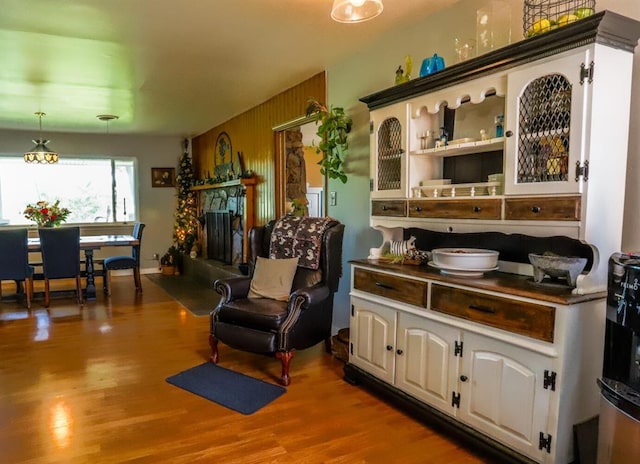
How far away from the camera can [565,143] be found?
190 cm

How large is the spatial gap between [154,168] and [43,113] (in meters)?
2.31

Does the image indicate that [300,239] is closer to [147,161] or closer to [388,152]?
[388,152]

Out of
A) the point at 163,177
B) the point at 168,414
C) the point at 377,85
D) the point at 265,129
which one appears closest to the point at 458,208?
the point at 377,85

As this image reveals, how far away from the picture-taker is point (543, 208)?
1.96 m

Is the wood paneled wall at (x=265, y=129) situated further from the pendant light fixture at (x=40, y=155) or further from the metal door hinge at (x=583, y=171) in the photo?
the metal door hinge at (x=583, y=171)

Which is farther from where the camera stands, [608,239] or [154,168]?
[154,168]

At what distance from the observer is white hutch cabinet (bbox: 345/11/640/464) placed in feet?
5.93

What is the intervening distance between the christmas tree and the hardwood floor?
3.64m

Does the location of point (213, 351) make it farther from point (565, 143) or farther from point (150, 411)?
point (565, 143)

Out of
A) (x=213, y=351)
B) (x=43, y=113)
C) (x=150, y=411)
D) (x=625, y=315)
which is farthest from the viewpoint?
(x=43, y=113)

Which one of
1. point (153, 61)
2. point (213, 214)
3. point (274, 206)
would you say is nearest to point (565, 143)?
point (153, 61)

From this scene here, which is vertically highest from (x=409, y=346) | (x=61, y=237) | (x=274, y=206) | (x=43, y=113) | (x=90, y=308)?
(x=43, y=113)

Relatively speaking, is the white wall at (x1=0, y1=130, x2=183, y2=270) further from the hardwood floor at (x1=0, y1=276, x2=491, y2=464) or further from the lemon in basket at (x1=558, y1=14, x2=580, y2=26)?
the lemon in basket at (x1=558, y1=14, x2=580, y2=26)

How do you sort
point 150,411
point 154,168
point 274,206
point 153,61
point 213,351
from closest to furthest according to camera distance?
1. point 150,411
2. point 213,351
3. point 153,61
4. point 274,206
5. point 154,168
